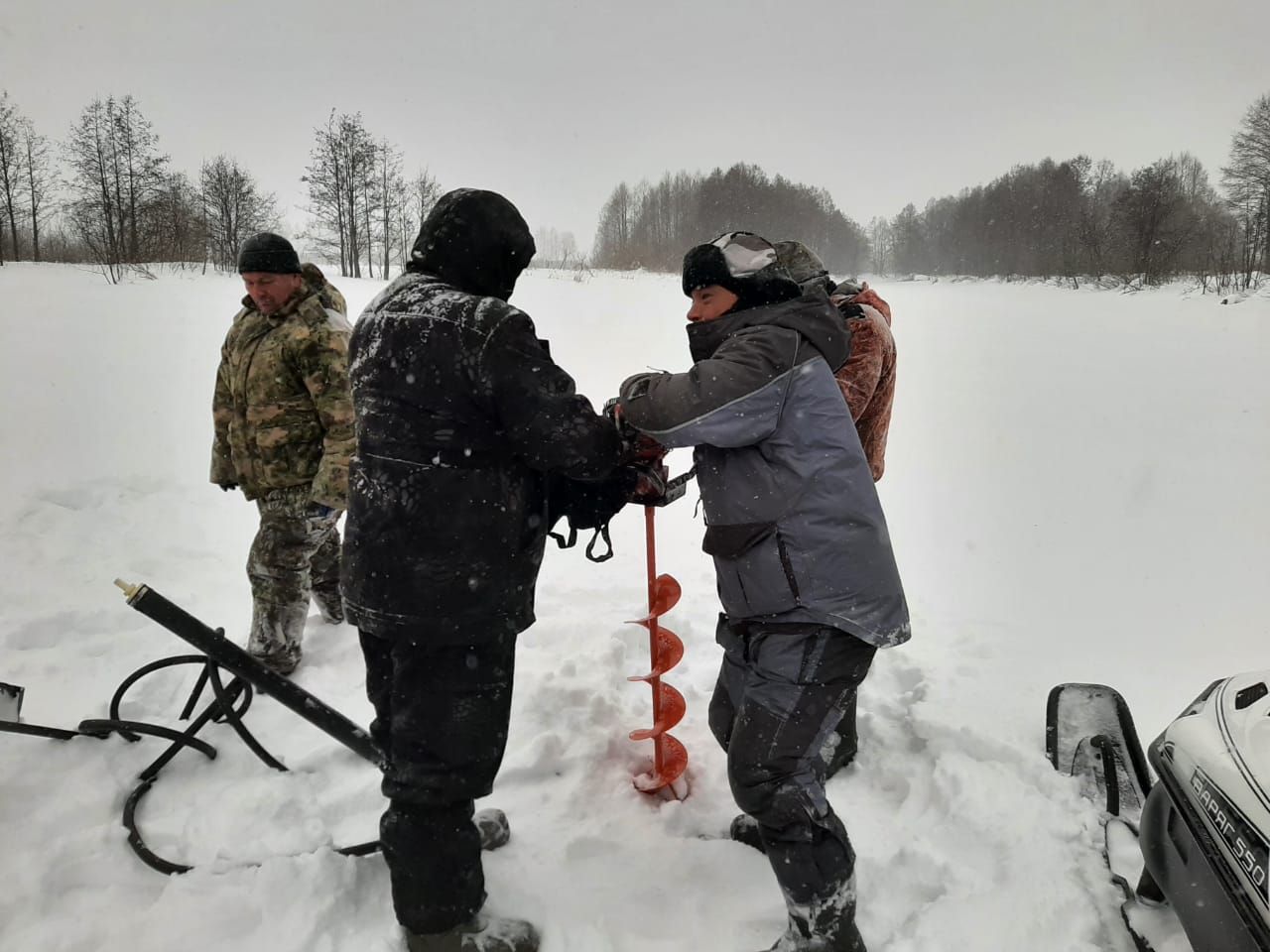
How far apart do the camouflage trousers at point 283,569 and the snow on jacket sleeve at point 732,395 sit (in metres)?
2.39

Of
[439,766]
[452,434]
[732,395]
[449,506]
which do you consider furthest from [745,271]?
[439,766]

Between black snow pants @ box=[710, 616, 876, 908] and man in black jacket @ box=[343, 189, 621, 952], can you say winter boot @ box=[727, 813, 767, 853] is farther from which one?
man in black jacket @ box=[343, 189, 621, 952]

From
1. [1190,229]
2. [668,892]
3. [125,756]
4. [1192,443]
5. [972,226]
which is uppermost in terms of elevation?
[972,226]

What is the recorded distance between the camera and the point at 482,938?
2.14m

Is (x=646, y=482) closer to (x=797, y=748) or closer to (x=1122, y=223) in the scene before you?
(x=797, y=748)

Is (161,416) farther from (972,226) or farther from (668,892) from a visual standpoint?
(972,226)

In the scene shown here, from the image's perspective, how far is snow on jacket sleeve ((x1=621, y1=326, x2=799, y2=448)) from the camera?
1.92 metres

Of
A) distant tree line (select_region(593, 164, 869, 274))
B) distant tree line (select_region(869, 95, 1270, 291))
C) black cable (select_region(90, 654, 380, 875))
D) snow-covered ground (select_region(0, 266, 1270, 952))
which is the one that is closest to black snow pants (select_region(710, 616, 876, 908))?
snow-covered ground (select_region(0, 266, 1270, 952))

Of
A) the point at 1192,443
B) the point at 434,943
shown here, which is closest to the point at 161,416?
the point at 434,943

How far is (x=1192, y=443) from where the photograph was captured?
314 inches

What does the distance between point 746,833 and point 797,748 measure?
34.6 inches

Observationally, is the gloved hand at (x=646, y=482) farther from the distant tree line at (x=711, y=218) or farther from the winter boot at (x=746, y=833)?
the distant tree line at (x=711, y=218)

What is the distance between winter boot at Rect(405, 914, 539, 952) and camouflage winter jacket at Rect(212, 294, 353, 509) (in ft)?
6.59

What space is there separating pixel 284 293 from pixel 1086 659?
15.6 ft
